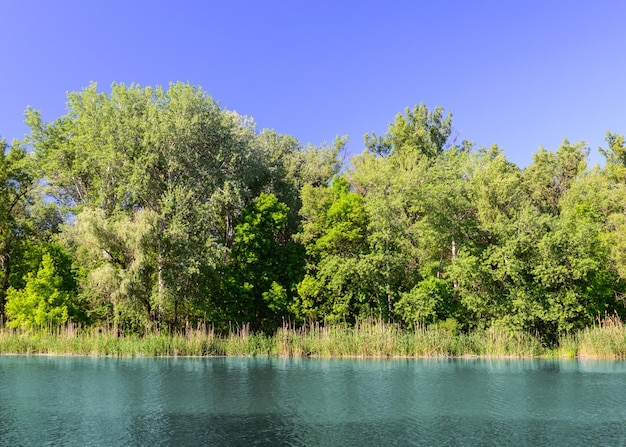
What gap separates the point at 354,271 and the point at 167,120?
17.9 metres

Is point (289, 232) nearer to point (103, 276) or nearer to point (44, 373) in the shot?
point (103, 276)

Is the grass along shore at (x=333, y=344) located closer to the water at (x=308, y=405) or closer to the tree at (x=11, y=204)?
the water at (x=308, y=405)

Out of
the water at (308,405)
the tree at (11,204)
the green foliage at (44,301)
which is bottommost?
the water at (308,405)

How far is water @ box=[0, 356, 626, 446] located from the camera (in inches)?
504

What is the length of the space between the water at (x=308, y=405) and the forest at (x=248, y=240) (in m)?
9.63

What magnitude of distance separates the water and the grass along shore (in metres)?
4.58

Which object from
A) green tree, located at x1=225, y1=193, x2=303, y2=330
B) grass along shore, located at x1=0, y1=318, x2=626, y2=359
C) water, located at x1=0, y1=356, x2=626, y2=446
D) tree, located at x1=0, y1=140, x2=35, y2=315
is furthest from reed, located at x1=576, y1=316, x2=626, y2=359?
tree, located at x1=0, y1=140, x2=35, y2=315

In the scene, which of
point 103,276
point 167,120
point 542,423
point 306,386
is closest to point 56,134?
point 167,120

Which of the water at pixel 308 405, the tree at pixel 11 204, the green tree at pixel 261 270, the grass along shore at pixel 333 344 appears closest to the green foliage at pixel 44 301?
the grass along shore at pixel 333 344

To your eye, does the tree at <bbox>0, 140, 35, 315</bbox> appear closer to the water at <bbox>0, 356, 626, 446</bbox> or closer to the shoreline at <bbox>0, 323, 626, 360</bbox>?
the shoreline at <bbox>0, 323, 626, 360</bbox>

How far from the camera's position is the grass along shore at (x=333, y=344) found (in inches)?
1228

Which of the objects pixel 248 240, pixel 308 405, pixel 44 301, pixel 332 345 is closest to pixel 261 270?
pixel 248 240

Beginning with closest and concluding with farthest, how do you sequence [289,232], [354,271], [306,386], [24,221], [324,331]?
[306,386] < [324,331] < [354,271] < [24,221] < [289,232]

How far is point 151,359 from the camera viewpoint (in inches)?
1162
